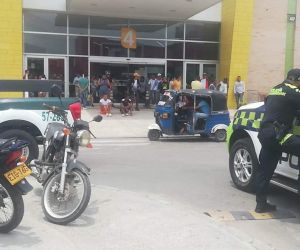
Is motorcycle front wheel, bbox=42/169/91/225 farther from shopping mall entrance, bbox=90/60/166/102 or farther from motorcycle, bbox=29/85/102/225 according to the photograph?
shopping mall entrance, bbox=90/60/166/102

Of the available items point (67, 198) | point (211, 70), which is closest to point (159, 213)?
point (67, 198)

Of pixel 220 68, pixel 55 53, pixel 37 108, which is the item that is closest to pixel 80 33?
pixel 55 53

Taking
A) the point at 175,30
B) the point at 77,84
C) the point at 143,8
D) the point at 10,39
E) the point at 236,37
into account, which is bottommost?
the point at 77,84

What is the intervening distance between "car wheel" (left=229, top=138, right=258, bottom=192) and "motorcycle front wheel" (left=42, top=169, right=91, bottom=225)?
252cm

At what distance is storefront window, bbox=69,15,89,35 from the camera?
76.6ft

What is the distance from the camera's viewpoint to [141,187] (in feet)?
23.6

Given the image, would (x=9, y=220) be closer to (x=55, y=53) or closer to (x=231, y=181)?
(x=231, y=181)

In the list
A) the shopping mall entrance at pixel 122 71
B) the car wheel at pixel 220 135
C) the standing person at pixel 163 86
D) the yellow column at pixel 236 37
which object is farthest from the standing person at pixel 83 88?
the car wheel at pixel 220 135

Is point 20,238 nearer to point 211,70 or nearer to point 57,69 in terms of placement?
point 57,69

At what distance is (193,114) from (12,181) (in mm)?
8717

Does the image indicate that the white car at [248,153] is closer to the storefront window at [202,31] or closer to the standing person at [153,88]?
the standing person at [153,88]

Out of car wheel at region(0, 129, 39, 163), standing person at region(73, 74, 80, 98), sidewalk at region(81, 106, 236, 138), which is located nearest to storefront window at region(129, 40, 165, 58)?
standing person at region(73, 74, 80, 98)

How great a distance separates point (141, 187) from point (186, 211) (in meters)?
1.57

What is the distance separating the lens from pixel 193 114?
42.2 ft
